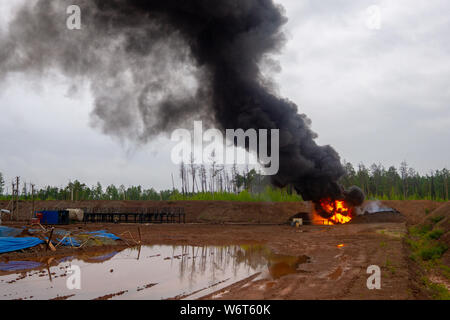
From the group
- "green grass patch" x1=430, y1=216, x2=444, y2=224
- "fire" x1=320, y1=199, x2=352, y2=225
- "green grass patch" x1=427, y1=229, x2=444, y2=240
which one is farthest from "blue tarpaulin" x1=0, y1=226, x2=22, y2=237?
"fire" x1=320, y1=199, x2=352, y2=225

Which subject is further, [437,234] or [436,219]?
[436,219]

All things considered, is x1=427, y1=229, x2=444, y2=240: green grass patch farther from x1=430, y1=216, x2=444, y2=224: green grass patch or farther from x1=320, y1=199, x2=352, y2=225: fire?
x1=320, y1=199, x2=352, y2=225: fire

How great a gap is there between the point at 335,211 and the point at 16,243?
3027 cm

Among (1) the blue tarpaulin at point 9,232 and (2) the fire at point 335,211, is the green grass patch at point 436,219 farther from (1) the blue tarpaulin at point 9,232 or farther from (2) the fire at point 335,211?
(1) the blue tarpaulin at point 9,232

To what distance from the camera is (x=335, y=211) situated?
36469 millimetres

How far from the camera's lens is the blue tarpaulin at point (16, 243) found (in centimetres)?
1539

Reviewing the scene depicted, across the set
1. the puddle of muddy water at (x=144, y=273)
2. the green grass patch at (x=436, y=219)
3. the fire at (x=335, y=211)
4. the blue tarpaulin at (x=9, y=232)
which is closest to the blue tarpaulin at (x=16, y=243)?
the puddle of muddy water at (x=144, y=273)

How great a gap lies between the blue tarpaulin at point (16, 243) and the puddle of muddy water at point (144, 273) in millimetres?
1755

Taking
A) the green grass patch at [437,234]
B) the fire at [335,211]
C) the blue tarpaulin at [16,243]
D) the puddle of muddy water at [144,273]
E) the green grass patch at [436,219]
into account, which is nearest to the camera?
the puddle of muddy water at [144,273]

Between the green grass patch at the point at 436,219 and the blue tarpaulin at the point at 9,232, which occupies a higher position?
the green grass patch at the point at 436,219

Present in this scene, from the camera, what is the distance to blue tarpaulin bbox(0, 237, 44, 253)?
50.5ft

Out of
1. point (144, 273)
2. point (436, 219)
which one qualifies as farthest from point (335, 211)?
point (144, 273)

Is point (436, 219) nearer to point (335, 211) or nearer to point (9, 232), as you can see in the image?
point (335, 211)
